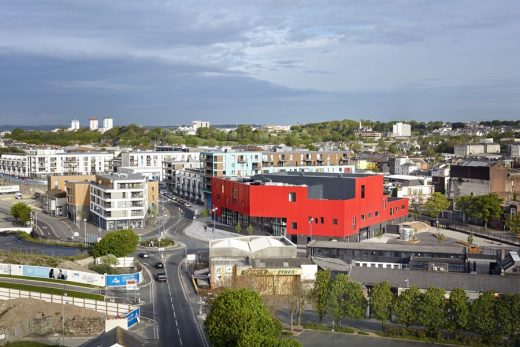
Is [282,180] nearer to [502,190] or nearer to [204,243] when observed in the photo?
[204,243]

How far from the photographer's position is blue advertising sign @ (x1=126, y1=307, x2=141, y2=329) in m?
23.2

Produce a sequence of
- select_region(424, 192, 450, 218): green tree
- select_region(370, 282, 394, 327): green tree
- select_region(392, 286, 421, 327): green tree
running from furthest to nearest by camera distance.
Answer: 1. select_region(424, 192, 450, 218): green tree
2. select_region(370, 282, 394, 327): green tree
3. select_region(392, 286, 421, 327): green tree

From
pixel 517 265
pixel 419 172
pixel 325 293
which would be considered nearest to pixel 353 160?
pixel 419 172

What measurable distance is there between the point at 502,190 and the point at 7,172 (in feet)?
212

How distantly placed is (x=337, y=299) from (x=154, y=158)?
178 feet

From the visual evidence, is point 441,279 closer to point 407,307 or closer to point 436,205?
point 407,307

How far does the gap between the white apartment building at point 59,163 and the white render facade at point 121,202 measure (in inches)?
1281

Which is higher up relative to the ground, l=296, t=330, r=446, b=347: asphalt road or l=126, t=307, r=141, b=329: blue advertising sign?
l=126, t=307, r=141, b=329: blue advertising sign

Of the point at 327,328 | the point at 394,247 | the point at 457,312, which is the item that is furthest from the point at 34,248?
the point at 457,312

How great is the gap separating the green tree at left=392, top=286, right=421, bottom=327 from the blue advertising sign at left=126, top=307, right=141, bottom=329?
10.3m

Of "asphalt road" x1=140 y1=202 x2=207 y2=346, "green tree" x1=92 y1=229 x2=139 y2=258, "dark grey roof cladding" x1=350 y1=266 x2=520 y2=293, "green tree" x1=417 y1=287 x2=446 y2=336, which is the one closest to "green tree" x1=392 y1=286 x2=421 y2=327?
"green tree" x1=417 y1=287 x2=446 y2=336

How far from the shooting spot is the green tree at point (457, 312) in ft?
70.5

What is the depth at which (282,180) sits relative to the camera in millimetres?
46312

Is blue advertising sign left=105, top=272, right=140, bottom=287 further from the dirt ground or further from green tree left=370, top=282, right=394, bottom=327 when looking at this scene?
green tree left=370, top=282, right=394, bottom=327
